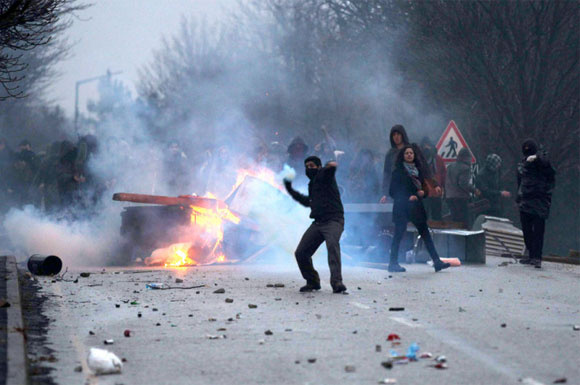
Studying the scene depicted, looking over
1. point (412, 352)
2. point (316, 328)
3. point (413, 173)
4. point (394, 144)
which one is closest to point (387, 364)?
point (412, 352)

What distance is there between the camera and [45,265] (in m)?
15.7

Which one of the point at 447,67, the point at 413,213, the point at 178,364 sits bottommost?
the point at 178,364

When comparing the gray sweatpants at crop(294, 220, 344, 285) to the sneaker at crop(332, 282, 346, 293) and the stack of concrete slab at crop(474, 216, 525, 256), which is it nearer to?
the sneaker at crop(332, 282, 346, 293)

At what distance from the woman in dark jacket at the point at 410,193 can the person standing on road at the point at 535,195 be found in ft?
8.44

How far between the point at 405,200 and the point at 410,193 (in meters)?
0.14

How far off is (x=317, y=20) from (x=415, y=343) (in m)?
40.0

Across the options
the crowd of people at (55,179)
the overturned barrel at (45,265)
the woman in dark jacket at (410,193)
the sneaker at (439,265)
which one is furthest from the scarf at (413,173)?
the crowd of people at (55,179)

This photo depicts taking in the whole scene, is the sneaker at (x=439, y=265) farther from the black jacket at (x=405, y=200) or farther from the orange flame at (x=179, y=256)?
the orange flame at (x=179, y=256)

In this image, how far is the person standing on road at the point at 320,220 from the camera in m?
13.2

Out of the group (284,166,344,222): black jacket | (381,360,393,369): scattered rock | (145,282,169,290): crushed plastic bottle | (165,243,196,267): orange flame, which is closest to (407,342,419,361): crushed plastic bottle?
(381,360,393,369): scattered rock

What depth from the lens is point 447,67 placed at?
90.7 feet

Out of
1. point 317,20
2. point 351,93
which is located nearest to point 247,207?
point 351,93

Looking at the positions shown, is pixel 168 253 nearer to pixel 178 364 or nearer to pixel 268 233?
pixel 268 233

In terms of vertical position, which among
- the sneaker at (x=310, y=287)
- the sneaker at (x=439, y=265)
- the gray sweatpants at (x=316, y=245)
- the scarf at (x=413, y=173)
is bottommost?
the sneaker at (x=310, y=287)
